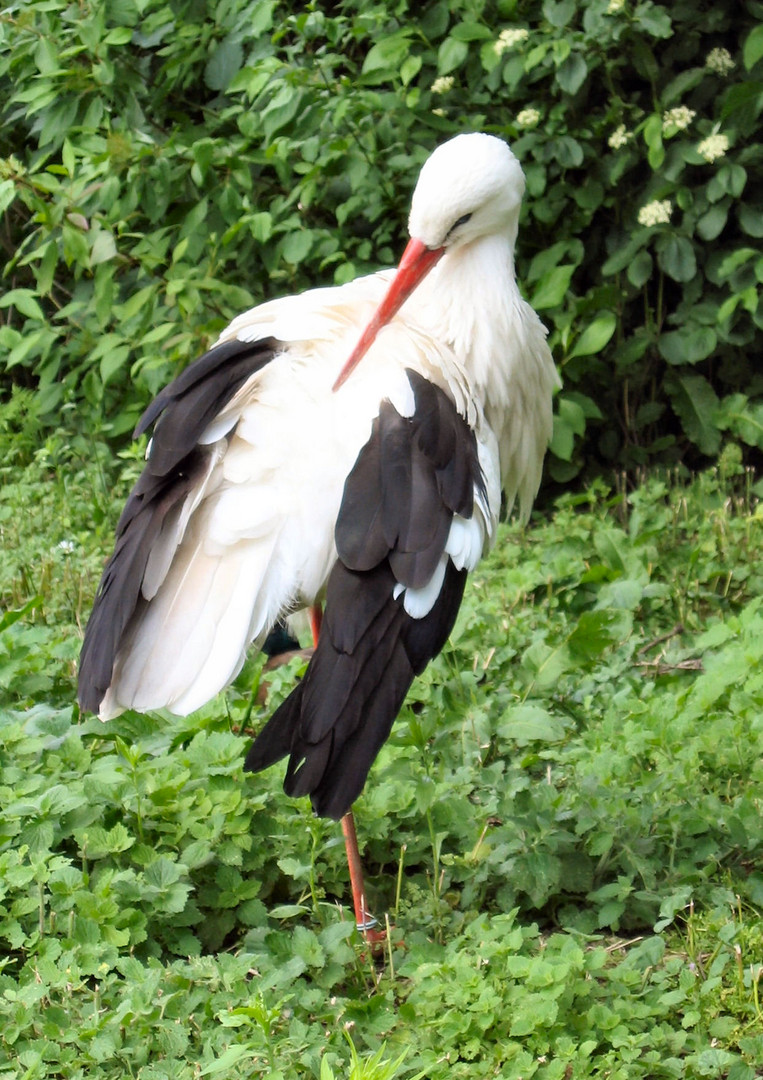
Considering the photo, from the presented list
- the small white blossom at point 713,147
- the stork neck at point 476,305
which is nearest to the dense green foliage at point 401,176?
the small white blossom at point 713,147

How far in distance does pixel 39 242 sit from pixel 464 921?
3.14m

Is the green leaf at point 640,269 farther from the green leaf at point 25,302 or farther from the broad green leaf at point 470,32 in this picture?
the green leaf at point 25,302

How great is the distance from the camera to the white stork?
235 cm

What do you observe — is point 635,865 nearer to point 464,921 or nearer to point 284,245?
point 464,921

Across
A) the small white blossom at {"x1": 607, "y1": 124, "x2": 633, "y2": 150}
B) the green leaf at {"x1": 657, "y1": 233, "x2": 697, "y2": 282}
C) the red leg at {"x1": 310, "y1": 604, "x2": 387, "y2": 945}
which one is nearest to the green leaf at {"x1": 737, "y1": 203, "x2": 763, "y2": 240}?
the green leaf at {"x1": 657, "y1": 233, "x2": 697, "y2": 282}

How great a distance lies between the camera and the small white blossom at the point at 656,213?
4.45 m

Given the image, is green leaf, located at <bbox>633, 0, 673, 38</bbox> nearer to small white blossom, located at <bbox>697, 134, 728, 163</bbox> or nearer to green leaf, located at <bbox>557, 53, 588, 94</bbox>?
green leaf, located at <bbox>557, 53, 588, 94</bbox>

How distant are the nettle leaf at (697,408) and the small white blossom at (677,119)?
879 millimetres

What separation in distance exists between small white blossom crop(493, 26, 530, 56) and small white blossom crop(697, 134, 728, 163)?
67cm

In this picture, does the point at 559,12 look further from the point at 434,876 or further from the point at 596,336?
the point at 434,876

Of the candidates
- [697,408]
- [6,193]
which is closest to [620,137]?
[697,408]

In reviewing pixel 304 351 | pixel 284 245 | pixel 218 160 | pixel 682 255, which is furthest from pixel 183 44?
pixel 304 351

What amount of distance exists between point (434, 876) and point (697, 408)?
102 inches

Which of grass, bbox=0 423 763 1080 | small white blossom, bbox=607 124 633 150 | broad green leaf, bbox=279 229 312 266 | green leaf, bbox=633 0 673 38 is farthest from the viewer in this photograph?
broad green leaf, bbox=279 229 312 266
